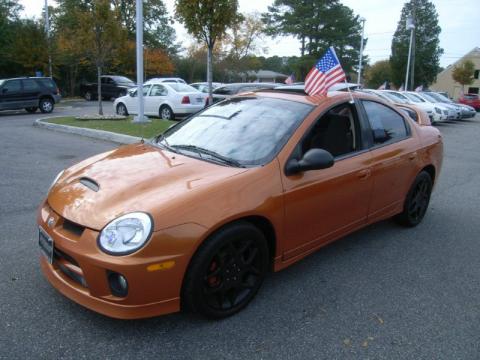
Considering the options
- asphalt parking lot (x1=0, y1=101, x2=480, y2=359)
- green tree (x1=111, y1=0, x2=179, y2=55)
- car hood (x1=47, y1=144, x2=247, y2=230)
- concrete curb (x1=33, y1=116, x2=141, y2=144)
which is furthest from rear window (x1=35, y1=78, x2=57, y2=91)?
green tree (x1=111, y1=0, x2=179, y2=55)

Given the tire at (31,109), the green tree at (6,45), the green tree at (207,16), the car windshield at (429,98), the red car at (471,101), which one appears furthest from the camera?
the red car at (471,101)

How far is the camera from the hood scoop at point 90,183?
9.82ft

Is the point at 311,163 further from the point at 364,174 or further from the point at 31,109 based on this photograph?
the point at 31,109

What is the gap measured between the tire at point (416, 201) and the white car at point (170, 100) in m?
10.6

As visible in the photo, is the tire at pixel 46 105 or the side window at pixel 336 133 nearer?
the side window at pixel 336 133

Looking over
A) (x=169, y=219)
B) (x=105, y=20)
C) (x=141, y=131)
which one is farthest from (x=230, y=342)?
(x=105, y=20)

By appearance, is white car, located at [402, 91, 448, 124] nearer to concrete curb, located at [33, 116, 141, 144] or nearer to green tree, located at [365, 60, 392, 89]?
concrete curb, located at [33, 116, 141, 144]

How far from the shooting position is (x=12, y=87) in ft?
58.7

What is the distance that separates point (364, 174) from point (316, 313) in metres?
1.40

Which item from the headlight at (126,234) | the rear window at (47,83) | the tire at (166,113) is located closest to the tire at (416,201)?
the headlight at (126,234)

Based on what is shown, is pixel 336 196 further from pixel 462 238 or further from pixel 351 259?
pixel 462 238

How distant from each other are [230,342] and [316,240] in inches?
48.1

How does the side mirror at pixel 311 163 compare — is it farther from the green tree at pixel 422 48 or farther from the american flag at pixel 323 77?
the green tree at pixel 422 48

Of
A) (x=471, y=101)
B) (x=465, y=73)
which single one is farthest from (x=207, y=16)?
(x=465, y=73)
